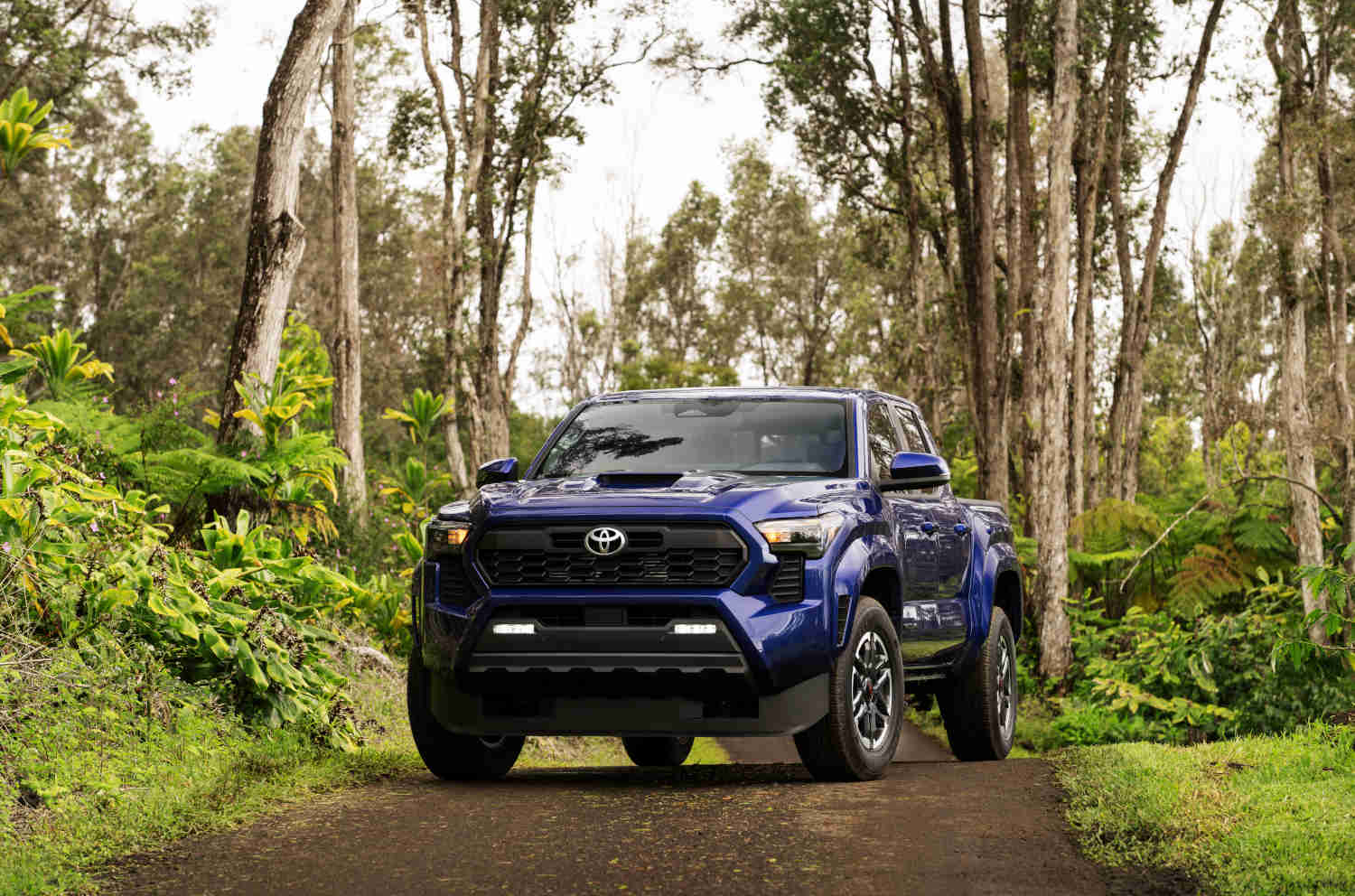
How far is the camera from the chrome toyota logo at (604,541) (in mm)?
7277

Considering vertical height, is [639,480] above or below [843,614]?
above

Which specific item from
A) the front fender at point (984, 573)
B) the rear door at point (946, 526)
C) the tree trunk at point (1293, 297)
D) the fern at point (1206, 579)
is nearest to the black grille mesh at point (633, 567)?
the rear door at point (946, 526)

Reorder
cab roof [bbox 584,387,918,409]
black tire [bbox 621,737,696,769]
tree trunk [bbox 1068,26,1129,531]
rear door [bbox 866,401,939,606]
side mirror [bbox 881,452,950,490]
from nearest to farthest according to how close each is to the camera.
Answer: side mirror [bbox 881,452,950,490] → rear door [bbox 866,401,939,606] → cab roof [bbox 584,387,918,409] → black tire [bbox 621,737,696,769] → tree trunk [bbox 1068,26,1129,531]

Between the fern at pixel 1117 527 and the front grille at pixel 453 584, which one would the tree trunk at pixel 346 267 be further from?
the front grille at pixel 453 584

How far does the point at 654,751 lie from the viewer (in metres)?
11.0

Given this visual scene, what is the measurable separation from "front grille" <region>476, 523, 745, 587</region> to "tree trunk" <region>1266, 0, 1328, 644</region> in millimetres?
13964

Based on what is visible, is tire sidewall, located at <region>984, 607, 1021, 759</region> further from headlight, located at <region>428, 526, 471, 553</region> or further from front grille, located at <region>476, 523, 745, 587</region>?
headlight, located at <region>428, 526, 471, 553</region>

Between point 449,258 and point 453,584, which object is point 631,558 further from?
point 449,258

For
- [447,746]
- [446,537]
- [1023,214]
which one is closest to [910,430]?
[446,537]

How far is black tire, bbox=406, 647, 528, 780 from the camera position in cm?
793

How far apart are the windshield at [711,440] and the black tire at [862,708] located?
37.4 inches

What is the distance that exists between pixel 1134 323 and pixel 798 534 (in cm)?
2784

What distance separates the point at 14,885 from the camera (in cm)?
522

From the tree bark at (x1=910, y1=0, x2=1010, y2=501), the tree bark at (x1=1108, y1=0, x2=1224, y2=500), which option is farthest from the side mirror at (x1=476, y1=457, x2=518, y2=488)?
the tree bark at (x1=1108, y1=0, x2=1224, y2=500)
